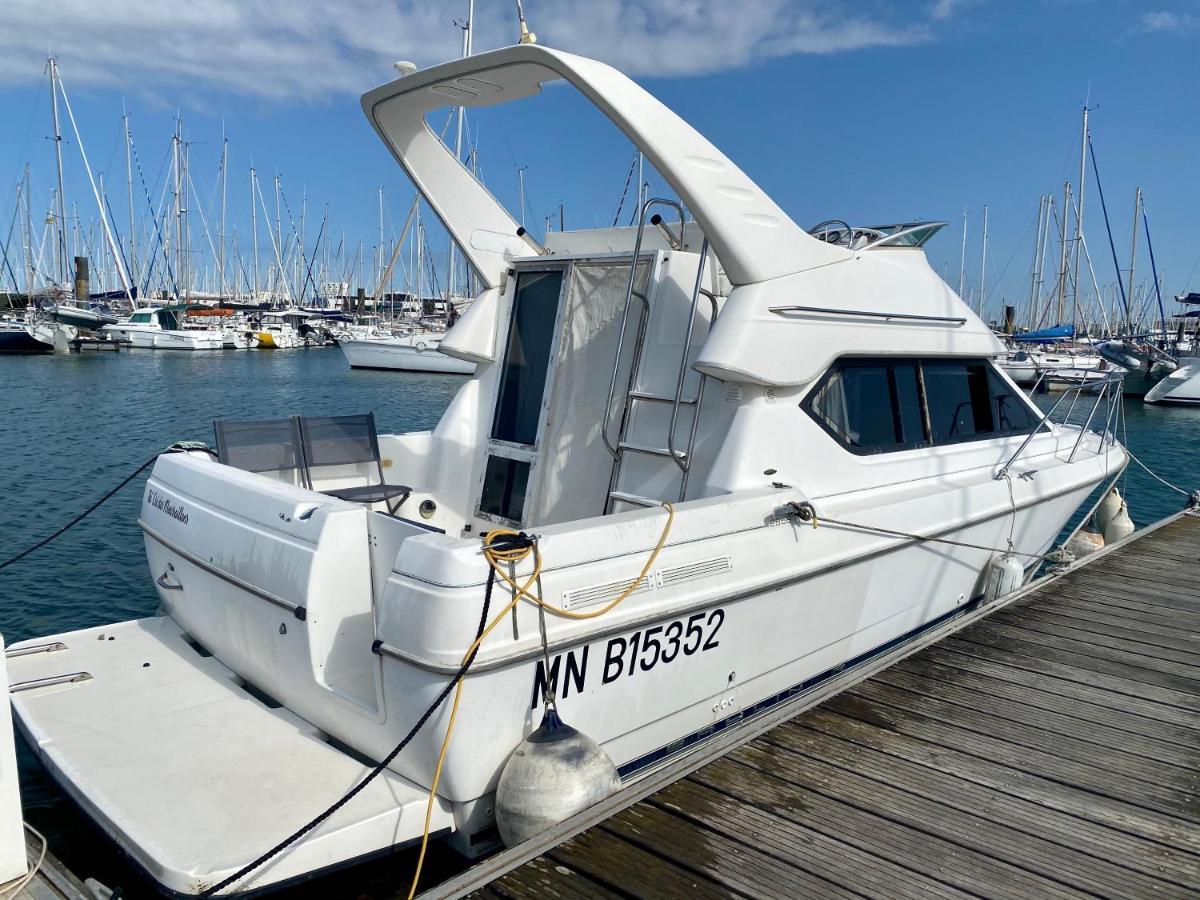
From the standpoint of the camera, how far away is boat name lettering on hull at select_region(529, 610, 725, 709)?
376 centimetres

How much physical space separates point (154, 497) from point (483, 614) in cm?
286

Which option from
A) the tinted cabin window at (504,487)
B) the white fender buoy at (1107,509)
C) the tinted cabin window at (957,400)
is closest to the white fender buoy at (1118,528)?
the white fender buoy at (1107,509)

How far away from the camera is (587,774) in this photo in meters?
3.65

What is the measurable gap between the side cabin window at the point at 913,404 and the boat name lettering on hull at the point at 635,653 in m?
1.63

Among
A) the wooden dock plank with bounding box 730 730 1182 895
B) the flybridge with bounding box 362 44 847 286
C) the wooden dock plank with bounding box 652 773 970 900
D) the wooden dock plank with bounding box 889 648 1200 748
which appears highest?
the flybridge with bounding box 362 44 847 286

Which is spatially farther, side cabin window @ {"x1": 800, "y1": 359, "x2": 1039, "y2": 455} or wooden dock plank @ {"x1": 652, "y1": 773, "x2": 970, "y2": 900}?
side cabin window @ {"x1": 800, "y1": 359, "x2": 1039, "y2": 455}

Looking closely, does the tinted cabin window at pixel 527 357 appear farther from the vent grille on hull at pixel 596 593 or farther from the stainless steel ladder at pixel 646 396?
the vent grille on hull at pixel 596 593

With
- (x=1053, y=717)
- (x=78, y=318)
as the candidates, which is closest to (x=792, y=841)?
(x=1053, y=717)

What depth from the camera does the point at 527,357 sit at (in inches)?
241

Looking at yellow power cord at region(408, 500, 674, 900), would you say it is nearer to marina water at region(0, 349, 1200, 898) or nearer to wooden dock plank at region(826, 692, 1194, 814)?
marina water at region(0, 349, 1200, 898)

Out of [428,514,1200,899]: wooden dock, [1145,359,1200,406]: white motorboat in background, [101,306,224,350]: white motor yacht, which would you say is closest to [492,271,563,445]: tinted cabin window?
[428,514,1200,899]: wooden dock

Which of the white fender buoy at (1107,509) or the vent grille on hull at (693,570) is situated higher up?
the vent grille on hull at (693,570)

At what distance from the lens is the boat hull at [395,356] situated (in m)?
43.1

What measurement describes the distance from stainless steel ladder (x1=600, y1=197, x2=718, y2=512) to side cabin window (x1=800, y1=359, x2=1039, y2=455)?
74cm
